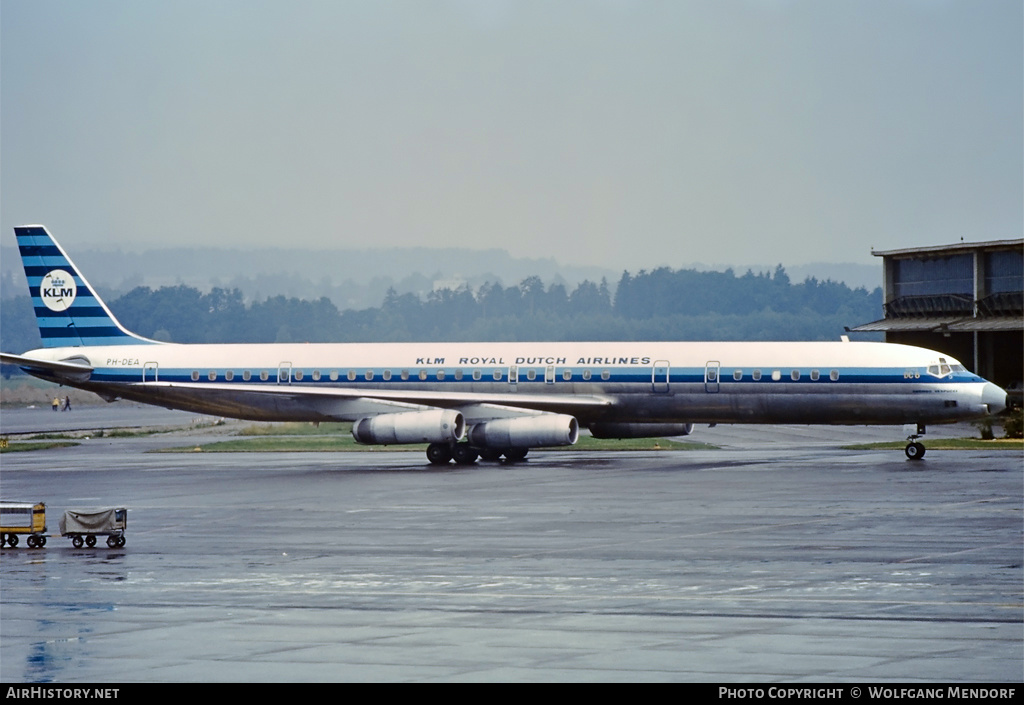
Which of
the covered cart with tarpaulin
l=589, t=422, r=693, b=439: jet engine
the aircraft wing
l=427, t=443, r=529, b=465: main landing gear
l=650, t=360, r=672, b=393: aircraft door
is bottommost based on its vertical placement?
the covered cart with tarpaulin

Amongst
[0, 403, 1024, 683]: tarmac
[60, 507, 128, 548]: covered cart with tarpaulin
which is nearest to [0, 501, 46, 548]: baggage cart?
[0, 403, 1024, 683]: tarmac

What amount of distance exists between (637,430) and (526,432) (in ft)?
20.5

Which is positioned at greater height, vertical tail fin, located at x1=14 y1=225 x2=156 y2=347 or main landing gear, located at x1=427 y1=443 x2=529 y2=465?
vertical tail fin, located at x1=14 y1=225 x2=156 y2=347

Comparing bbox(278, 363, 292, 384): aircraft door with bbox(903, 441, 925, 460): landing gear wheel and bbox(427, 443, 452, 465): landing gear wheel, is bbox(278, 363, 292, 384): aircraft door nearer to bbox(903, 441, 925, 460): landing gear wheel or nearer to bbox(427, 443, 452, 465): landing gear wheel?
bbox(427, 443, 452, 465): landing gear wheel

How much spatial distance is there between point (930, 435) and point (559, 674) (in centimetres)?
5213

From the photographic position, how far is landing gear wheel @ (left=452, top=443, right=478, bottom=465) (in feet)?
158

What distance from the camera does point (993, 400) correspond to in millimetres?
45562

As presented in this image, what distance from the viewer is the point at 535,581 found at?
2052 cm

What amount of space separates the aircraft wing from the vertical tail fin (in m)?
5.51

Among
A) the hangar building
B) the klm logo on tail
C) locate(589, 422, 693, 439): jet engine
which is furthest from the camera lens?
the hangar building

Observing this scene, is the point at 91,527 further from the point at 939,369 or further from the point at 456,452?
the point at 939,369

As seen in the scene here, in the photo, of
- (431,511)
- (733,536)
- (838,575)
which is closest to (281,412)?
(431,511)

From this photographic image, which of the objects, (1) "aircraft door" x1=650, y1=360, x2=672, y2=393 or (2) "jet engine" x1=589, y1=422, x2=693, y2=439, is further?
(2) "jet engine" x1=589, y1=422, x2=693, y2=439

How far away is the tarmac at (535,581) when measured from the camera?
1464 cm
